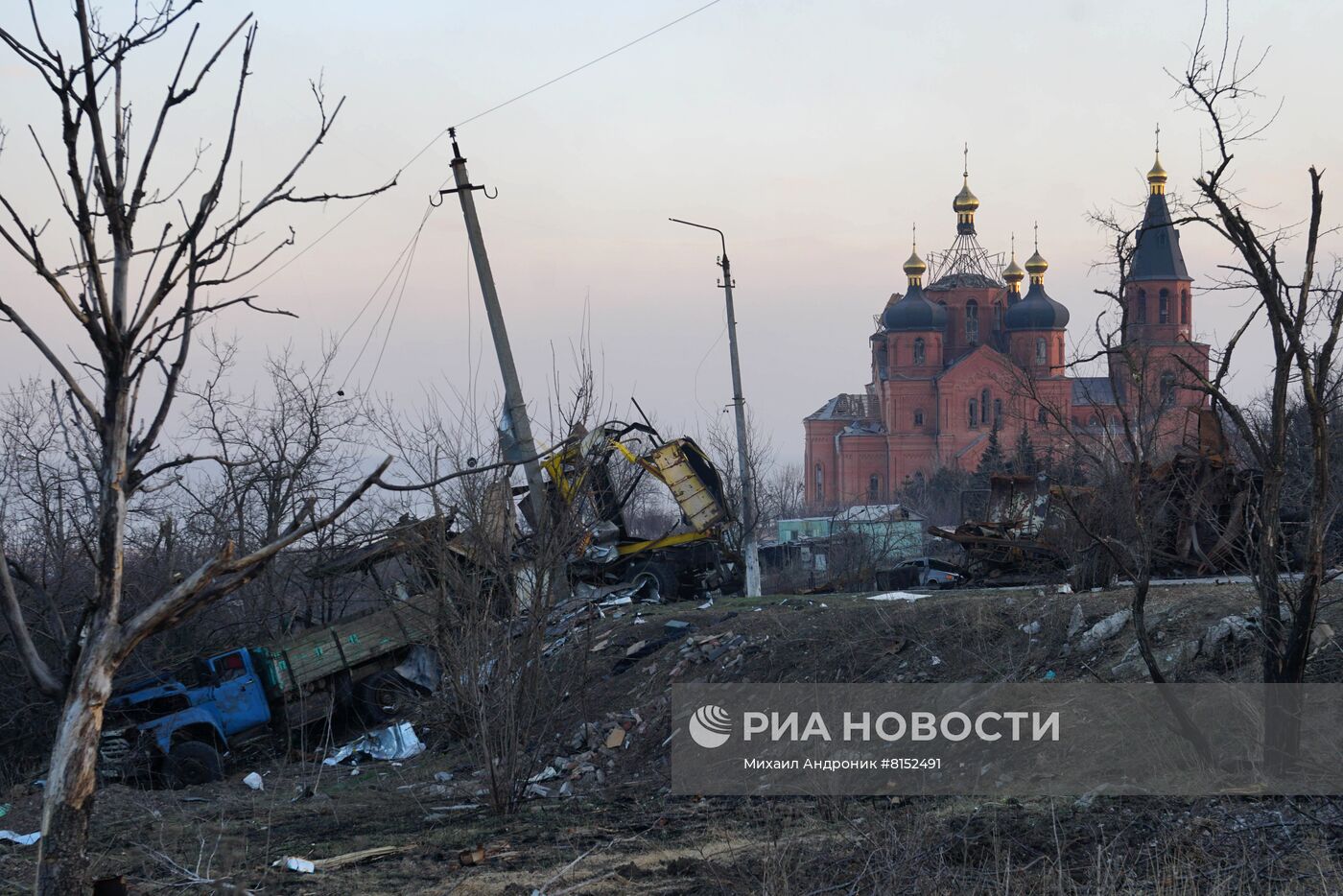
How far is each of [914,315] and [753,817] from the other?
73349 mm

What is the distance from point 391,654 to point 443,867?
869cm

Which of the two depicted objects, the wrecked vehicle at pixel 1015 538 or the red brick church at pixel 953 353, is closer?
the wrecked vehicle at pixel 1015 538

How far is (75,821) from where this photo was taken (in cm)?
366

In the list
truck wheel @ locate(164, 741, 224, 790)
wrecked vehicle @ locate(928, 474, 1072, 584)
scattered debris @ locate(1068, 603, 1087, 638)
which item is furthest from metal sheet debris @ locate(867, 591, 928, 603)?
truck wheel @ locate(164, 741, 224, 790)

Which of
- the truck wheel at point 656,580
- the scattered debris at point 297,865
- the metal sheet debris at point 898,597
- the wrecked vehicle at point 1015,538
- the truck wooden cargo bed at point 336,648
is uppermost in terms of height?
the wrecked vehicle at point 1015,538

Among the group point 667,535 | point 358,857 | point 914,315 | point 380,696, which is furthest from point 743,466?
point 914,315

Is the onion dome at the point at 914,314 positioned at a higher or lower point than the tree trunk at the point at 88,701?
higher

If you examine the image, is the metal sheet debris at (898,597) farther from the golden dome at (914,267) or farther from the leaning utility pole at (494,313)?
the golden dome at (914,267)

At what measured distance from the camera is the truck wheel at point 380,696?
50.2 feet

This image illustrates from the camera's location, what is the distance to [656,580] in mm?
20109

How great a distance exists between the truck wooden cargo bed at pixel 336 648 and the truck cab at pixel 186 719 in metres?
0.25

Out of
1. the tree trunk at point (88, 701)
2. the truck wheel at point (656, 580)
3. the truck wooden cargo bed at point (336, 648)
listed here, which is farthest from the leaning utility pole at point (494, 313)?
the tree trunk at point (88, 701)

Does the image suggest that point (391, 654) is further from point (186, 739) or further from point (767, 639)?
point (767, 639)

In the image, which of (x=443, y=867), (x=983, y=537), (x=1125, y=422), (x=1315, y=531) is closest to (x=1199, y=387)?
(x=1125, y=422)
